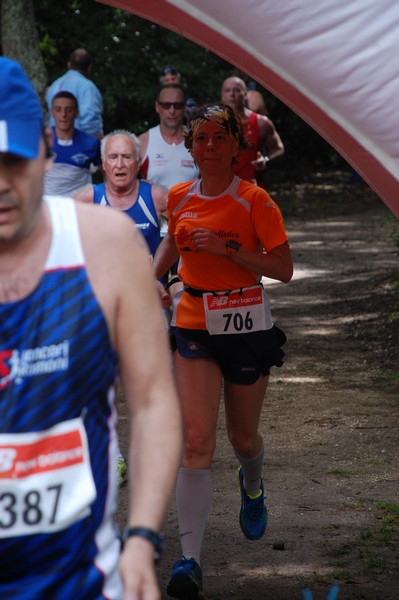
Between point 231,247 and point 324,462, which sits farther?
point 324,462

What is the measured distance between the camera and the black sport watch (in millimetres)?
5645

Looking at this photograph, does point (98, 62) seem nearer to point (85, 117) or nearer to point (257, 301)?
point (85, 117)

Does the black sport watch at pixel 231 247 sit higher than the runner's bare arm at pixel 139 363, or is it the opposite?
the runner's bare arm at pixel 139 363

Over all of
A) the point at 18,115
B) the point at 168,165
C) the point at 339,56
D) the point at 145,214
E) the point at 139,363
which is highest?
the point at 18,115

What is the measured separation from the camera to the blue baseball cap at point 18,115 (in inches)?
96.0

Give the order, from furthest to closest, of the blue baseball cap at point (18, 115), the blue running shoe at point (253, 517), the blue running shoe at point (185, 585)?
the blue running shoe at point (253, 517) < the blue running shoe at point (185, 585) < the blue baseball cap at point (18, 115)

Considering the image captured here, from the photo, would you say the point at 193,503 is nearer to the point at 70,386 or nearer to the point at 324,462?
the point at 324,462

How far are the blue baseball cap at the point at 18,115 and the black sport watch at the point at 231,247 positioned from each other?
3.12 meters

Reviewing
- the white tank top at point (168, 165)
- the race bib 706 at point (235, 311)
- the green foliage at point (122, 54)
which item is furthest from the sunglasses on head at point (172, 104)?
the green foliage at point (122, 54)

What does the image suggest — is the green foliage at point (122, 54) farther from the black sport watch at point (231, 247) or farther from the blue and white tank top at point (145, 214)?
the black sport watch at point (231, 247)

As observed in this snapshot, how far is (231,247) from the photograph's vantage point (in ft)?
18.5

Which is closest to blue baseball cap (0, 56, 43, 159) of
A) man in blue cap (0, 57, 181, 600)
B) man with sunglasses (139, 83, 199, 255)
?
man in blue cap (0, 57, 181, 600)

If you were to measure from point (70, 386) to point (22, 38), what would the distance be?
58.9 ft

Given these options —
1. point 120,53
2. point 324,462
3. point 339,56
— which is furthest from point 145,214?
point 120,53
